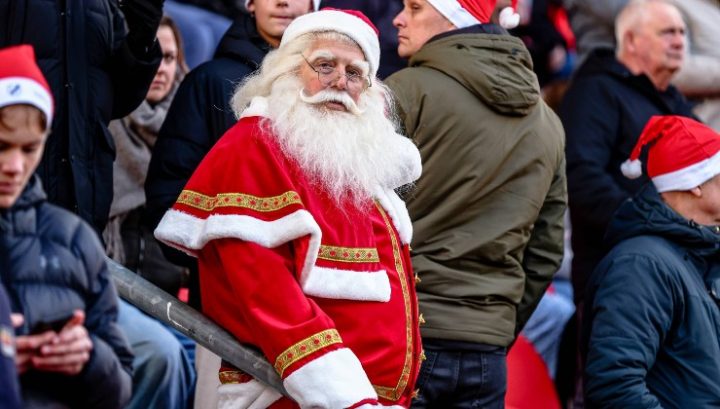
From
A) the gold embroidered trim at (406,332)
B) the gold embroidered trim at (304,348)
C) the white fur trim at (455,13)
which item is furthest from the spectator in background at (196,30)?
the gold embroidered trim at (304,348)

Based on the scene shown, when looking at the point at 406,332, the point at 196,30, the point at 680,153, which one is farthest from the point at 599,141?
the point at 406,332

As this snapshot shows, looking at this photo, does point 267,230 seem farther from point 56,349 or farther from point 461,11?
point 461,11

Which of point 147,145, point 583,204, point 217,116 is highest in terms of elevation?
point 217,116

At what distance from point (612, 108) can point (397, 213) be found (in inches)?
121

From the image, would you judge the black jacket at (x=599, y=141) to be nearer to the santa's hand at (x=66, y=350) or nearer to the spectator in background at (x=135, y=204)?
the spectator in background at (x=135, y=204)

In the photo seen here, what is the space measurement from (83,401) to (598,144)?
4421 millimetres

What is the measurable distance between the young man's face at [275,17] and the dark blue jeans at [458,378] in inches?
59.1

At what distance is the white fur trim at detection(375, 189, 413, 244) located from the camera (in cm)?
560

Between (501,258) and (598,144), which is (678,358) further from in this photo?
(598,144)

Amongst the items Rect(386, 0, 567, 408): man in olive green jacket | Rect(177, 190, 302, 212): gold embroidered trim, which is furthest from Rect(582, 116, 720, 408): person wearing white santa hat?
Rect(177, 190, 302, 212): gold embroidered trim

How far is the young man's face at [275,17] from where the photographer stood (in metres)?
6.63

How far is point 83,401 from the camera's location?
4422 mm

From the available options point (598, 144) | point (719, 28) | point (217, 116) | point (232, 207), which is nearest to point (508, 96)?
point (217, 116)

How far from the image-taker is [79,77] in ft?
19.7
